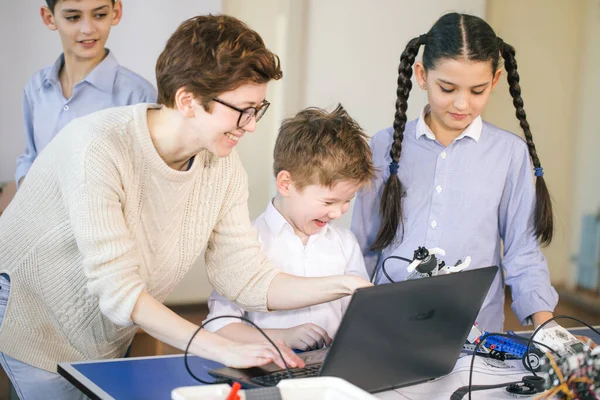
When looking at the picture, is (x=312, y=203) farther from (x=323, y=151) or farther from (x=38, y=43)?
(x=38, y=43)

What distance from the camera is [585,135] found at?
4516 mm

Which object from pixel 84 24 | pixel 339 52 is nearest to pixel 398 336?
pixel 84 24

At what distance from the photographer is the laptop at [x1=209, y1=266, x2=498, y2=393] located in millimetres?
1355

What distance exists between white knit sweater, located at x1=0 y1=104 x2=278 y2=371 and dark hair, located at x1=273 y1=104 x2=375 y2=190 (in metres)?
0.23

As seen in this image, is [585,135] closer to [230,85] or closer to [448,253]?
[448,253]

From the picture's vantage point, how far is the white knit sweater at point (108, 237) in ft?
4.87

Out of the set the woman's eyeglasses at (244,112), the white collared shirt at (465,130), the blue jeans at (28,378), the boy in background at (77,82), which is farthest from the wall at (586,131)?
the blue jeans at (28,378)

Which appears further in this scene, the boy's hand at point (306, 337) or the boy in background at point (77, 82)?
the boy in background at point (77, 82)

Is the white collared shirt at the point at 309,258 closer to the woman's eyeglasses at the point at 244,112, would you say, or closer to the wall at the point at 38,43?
the woman's eyeglasses at the point at 244,112

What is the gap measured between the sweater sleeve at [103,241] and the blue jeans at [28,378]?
30 centimetres

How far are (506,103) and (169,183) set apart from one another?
3.10m

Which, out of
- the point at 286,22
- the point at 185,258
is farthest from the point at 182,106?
the point at 286,22

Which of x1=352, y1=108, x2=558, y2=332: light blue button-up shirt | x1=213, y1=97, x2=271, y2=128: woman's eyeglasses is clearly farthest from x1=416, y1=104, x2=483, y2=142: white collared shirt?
x1=213, y1=97, x2=271, y2=128: woman's eyeglasses

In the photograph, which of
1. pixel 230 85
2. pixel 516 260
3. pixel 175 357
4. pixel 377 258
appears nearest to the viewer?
pixel 230 85
